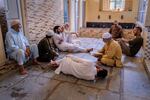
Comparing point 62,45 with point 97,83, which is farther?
point 62,45

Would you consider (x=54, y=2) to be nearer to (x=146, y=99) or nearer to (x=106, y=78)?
(x=106, y=78)

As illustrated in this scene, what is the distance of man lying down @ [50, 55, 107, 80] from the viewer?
244 cm

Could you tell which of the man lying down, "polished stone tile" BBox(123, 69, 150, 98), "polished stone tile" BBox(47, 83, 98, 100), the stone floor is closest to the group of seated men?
the man lying down

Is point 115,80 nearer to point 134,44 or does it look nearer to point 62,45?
point 134,44

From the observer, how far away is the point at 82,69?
8.13 ft

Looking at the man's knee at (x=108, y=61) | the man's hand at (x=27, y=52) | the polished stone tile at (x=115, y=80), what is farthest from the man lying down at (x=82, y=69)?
the man's hand at (x=27, y=52)

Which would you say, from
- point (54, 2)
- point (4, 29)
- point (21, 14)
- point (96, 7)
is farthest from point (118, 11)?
point (4, 29)

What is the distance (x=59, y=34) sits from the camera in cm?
421

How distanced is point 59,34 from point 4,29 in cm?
168

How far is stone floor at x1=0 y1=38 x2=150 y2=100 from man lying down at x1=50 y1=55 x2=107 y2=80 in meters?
0.09

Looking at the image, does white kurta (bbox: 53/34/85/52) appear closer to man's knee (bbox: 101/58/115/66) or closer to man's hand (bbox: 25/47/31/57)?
man's knee (bbox: 101/58/115/66)

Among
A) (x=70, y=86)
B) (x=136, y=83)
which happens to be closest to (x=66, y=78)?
(x=70, y=86)

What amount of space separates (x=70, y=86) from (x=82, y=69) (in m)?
0.35

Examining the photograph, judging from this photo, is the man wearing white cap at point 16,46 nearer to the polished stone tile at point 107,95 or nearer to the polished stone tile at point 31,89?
the polished stone tile at point 31,89
